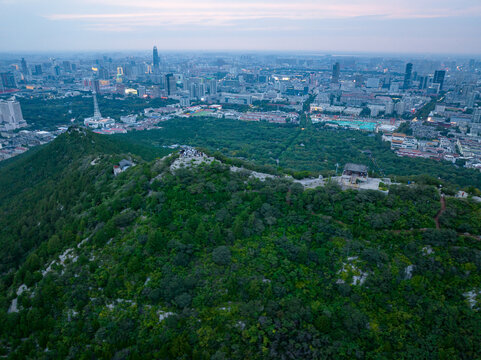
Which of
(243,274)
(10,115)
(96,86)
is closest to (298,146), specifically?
(243,274)

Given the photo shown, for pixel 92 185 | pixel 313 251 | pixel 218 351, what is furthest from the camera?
pixel 92 185

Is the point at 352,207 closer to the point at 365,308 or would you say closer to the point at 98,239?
the point at 365,308

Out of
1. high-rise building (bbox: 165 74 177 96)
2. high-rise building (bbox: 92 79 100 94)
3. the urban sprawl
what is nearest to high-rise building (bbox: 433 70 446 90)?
the urban sprawl

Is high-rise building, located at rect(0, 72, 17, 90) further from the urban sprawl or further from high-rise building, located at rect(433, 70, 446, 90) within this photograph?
high-rise building, located at rect(433, 70, 446, 90)

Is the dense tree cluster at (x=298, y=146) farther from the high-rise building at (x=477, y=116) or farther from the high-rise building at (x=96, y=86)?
the high-rise building at (x=96, y=86)

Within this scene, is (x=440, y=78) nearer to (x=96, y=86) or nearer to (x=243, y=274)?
(x=96, y=86)

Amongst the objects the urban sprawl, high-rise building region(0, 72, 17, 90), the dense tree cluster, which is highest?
high-rise building region(0, 72, 17, 90)

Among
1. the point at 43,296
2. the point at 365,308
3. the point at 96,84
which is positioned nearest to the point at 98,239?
the point at 43,296

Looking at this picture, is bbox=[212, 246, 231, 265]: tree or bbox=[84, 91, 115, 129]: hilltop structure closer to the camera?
bbox=[212, 246, 231, 265]: tree

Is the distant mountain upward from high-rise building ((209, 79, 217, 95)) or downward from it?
downward
